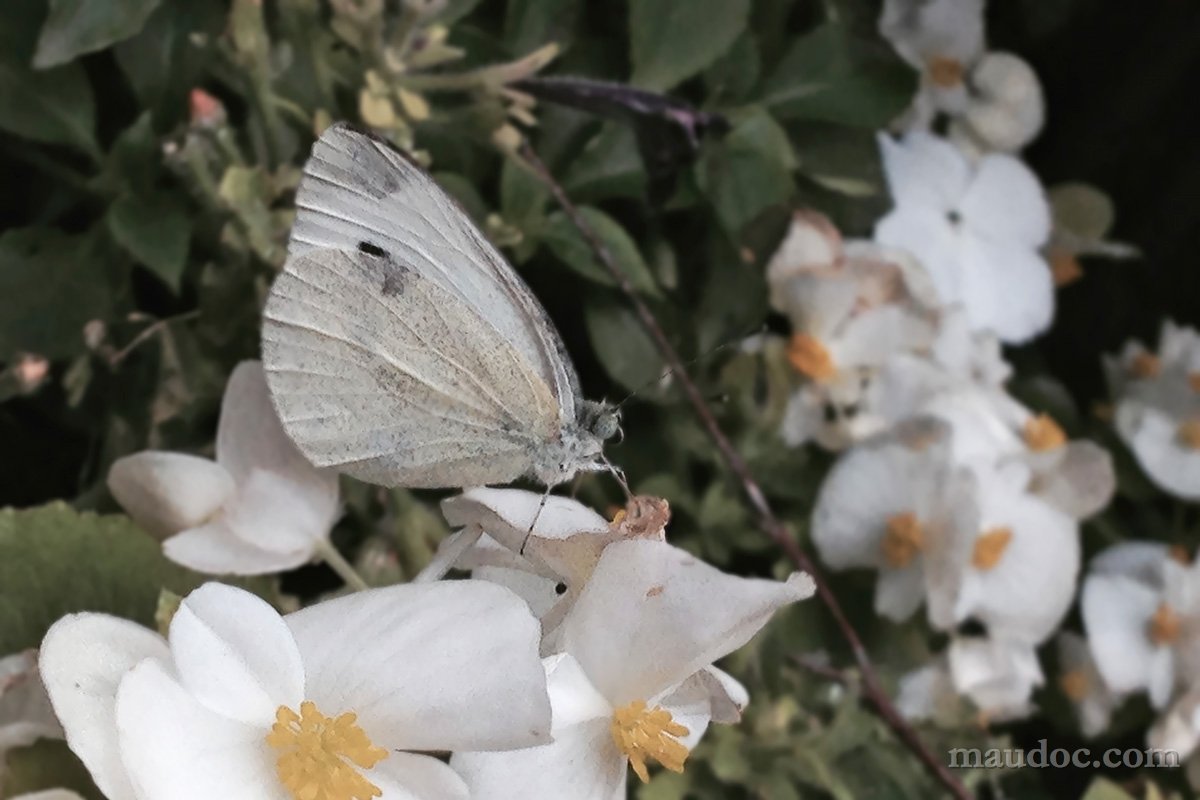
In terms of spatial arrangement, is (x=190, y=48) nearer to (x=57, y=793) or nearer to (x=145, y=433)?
(x=145, y=433)

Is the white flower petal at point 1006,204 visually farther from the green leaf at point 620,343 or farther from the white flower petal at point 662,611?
the white flower petal at point 662,611

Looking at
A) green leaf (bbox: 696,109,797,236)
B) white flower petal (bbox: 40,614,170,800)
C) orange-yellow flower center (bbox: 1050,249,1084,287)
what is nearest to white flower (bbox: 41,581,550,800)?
white flower petal (bbox: 40,614,170,800)

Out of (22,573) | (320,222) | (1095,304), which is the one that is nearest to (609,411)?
(320,222)

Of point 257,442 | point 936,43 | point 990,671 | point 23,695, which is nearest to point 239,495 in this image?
point 257,442

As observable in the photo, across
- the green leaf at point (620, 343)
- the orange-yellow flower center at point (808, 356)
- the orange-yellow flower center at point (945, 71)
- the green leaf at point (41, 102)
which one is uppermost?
the green leaf at point (41, 102)

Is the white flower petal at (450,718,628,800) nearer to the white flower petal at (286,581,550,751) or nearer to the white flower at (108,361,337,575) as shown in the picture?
the white flower petal at (286,581,550,751)

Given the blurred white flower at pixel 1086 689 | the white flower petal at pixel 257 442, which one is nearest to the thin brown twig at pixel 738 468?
the white flower petal at pixel 257 442
